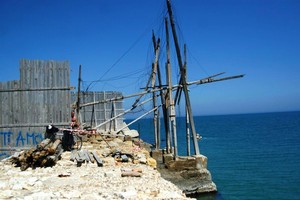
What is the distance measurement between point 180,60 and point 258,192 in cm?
973

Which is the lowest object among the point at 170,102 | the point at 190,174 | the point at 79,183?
the point at 190,174

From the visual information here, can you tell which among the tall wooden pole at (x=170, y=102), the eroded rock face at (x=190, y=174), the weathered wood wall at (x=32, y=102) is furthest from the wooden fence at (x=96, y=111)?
the weathered wood wall at (x=32, y=102)

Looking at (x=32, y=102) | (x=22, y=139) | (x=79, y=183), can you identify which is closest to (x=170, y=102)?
(x=32, y=102)

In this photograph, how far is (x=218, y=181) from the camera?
21484 mm

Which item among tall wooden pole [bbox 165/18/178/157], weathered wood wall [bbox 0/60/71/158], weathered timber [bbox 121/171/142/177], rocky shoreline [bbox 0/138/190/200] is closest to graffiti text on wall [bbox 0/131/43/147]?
weathered wood wall [bbox 0/60/71/158]

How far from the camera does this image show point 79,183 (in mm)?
9023

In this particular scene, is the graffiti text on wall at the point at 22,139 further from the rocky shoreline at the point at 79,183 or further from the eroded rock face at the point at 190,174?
the eroded rock face at the point at 190,174

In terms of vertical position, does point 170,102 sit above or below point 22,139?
above

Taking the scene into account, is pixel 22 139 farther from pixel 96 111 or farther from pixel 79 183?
pixel 96 111

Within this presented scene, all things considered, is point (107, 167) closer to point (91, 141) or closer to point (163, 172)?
point (163, 172)

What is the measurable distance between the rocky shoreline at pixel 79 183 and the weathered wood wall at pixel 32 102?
1.30 meters

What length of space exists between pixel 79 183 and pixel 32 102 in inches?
211

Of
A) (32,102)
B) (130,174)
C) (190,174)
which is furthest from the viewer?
(190,174)

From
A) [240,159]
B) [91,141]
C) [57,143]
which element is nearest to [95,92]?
[91,141]
